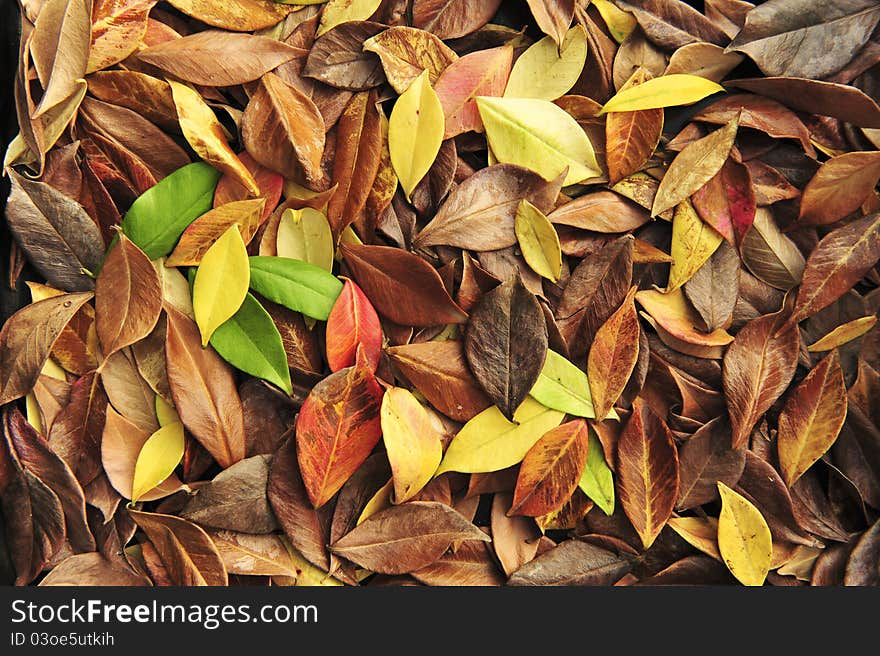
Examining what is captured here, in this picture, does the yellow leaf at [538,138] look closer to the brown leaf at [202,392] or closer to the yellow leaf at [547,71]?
the yellow leaf at [547,71]

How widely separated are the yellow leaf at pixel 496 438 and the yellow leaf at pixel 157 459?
0.11m

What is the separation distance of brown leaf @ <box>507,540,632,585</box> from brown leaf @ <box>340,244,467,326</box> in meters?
0.11

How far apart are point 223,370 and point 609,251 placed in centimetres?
18

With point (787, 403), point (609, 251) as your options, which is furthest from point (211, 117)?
point (787, 403)

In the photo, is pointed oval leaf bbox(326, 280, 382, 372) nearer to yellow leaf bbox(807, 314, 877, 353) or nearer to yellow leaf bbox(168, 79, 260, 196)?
Result: yellow leaf bbox(168, 79, 260, 196)

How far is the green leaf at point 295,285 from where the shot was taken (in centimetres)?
33

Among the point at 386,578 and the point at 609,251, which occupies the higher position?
the point at 609,251

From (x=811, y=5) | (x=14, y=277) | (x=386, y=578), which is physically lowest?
(x=386, y=578)

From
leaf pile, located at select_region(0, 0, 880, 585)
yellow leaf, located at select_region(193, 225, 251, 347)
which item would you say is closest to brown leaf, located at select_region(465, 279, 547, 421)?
leaf pile, located at select_region(0, 0, 880, 585)

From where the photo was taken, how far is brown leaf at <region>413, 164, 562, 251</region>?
1.12 feet

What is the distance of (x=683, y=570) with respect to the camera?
0.35 metres

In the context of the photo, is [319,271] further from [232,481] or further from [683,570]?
[683,570]

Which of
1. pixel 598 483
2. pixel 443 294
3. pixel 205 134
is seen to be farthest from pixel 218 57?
pixel 598 483

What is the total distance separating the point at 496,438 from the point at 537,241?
0.29ft
